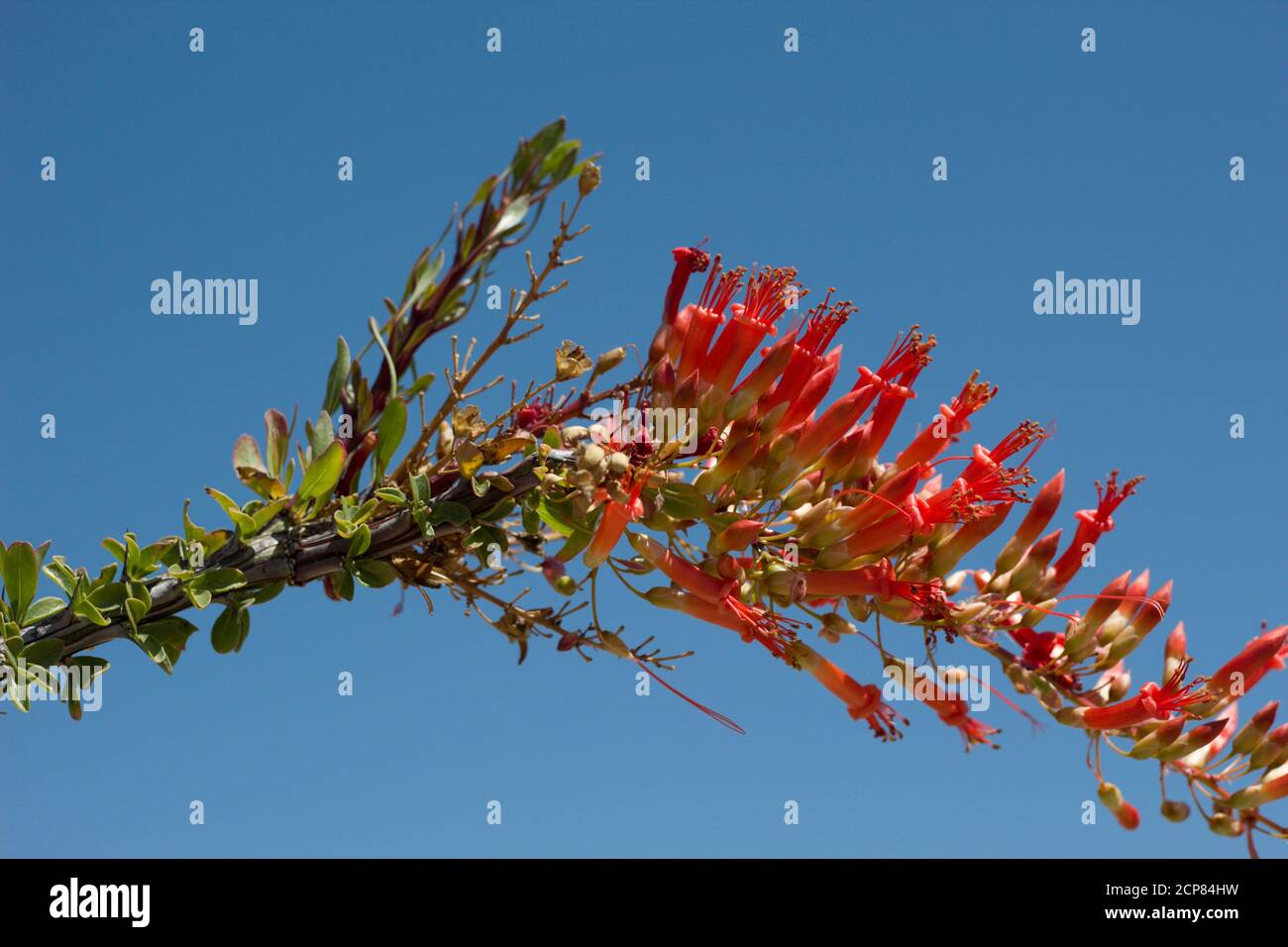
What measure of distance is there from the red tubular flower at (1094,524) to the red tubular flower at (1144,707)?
36 cm

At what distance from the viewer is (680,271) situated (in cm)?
290

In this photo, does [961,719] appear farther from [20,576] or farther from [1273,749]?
[20,576]

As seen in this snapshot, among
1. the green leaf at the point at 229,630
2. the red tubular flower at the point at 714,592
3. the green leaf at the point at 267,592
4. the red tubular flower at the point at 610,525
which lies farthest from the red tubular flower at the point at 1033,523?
the green leaf at the point at 229,630

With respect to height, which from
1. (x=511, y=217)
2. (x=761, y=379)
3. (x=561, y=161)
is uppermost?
(x=561, y=161)

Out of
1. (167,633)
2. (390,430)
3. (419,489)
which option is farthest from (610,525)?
(167,633)

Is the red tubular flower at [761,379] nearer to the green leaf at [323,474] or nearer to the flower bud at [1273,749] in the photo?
the green leaf at [323,474]

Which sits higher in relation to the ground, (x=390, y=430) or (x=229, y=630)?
(x=390, y=430)

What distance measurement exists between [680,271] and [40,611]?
1.85 meters

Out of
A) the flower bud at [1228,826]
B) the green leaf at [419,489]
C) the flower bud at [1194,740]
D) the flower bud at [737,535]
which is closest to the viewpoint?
the green leaf at [419,489]

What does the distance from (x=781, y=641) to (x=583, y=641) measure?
0.54 meters

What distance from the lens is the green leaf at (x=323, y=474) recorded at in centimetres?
261

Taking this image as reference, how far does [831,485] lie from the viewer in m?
2.88

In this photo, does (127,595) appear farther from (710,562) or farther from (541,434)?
(710,562)

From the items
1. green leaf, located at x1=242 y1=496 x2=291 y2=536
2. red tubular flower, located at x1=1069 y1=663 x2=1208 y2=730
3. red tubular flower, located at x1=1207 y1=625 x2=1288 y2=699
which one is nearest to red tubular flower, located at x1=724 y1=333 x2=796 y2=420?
green leaf, located at x1=242 y1=496 x2=291 y2=536
